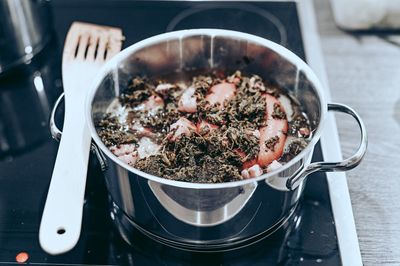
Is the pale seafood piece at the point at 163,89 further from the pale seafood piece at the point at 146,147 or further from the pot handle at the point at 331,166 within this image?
the pot handle at the point at 331,166

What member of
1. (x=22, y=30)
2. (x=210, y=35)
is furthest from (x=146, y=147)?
(x=22, y=30)

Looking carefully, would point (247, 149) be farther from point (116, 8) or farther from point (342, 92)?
point (116, 8)

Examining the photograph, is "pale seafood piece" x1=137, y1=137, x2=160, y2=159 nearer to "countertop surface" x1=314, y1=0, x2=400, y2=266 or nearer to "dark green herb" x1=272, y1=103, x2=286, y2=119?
"dark green herb" x1=272, y1=103, x2=286, y2=119

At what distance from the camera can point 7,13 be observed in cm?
110

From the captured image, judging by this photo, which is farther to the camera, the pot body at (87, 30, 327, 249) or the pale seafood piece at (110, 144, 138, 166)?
the pale seafood piece at (110, 144, 138, 166)

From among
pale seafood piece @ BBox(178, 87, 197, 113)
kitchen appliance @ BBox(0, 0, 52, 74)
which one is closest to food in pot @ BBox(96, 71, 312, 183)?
pale seafood piece @ BBox(178, 87, 197, 113)

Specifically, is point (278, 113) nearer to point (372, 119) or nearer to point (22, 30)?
point (372, 119)

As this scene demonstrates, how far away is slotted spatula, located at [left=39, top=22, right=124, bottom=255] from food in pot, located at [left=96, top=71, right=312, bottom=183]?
0.18ft

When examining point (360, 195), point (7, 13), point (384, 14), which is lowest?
point (360, 195)

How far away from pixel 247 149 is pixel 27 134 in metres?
0.44


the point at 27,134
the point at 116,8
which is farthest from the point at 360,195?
the point at 116,8

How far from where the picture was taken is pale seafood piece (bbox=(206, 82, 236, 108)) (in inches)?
38.4

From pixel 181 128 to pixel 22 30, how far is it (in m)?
A: 0.46

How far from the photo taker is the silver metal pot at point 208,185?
30.1 inches
